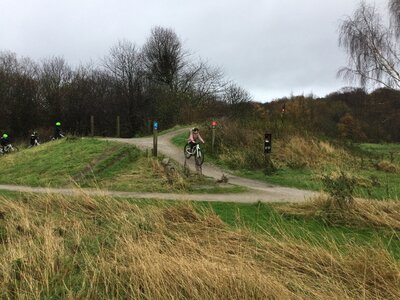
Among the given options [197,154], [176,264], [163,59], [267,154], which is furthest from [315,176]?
[163,59]

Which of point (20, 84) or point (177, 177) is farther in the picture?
point (20, 84)

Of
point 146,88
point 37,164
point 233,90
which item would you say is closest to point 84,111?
point 146,88

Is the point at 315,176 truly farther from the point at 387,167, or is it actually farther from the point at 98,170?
the point at 98,170

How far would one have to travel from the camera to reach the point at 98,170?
18.2 m

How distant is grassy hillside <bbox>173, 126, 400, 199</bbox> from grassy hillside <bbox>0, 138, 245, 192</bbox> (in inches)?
130

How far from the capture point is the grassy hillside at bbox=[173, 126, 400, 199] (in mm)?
17766

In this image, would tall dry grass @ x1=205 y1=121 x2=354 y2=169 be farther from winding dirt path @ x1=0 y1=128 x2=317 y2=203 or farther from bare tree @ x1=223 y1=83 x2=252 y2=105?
bare tree @ x1=223 y1=83 x2=252 y2=105

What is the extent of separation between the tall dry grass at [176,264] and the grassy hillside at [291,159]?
1010 centimetres

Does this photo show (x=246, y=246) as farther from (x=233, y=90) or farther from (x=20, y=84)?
(x=20, y=84)

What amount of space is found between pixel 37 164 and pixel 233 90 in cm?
3059

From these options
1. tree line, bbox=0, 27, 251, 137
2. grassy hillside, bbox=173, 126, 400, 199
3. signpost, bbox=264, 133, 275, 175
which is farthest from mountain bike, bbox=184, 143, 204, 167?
tree line, bbox=0, 27, 251, 137

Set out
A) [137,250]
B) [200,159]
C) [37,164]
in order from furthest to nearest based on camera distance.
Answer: [37,164]
[200,159]
[137,250]

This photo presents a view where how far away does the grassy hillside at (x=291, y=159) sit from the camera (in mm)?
17766

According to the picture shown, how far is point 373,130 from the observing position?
6762 centimetres
